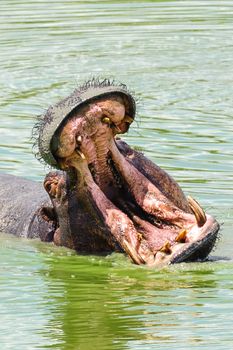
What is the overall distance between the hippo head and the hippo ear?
14 centimetres

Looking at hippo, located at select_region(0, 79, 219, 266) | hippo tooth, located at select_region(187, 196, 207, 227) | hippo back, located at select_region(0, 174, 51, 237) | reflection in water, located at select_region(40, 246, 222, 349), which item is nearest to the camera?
reflection in water, located at select_region(40, 246, 222, 349)

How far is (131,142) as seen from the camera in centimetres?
1324

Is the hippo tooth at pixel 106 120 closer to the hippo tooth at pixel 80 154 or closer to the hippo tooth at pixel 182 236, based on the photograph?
the hippo tooth at pixel 80 154

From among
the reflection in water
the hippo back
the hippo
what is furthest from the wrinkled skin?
the hippo back

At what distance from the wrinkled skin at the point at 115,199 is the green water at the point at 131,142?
161 mm

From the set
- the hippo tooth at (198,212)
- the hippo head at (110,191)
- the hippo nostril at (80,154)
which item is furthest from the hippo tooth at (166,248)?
the hippo nostril at (80,154)

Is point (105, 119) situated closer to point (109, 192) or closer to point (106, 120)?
point (106, 120)

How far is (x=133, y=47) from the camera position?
58.9ft

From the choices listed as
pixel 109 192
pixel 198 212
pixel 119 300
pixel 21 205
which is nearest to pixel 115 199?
pixel 109 192

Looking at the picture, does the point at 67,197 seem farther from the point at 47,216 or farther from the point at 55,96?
the point at 55,96

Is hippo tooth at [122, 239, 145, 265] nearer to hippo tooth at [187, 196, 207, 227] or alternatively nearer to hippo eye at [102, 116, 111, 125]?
hippo tooth at [187, 196, 207, 227]

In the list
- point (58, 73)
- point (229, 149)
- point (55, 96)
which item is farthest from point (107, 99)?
point (58, 73)

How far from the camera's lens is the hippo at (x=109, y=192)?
8.55 meters

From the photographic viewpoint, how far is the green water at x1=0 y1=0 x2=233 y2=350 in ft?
25.1
